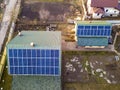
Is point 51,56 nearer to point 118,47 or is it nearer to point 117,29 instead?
point 118,47

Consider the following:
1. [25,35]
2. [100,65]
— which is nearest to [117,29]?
[100,65]

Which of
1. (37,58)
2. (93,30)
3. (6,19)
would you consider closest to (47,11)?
(6,19)

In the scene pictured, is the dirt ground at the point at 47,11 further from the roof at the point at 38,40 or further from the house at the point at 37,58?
the house at the point at 37,58

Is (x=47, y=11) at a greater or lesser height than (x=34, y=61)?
lesser

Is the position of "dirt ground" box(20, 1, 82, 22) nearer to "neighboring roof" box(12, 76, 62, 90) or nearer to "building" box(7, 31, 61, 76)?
"building" box(7, 31, 61, 76)

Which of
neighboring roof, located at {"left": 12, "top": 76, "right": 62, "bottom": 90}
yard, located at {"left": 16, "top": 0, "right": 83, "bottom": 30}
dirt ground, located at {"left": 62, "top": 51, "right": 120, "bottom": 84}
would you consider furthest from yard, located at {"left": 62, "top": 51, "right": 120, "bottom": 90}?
yard, located at {"left": 16, "top": 0, "right": 83, "bottom": 30}

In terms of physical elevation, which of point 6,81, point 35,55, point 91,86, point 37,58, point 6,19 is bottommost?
point 91,86

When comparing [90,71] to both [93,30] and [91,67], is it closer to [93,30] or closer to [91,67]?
[91,67]
